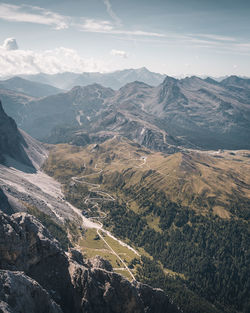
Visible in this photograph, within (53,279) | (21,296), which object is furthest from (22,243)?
(21,296)

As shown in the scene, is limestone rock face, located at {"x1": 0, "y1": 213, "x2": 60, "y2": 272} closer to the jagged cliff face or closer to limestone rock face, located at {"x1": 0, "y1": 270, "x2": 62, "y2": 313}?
the jagged cliff face

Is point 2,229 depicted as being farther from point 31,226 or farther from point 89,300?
point 89,300

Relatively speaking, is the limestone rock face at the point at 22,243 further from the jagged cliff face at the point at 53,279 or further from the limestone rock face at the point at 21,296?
the limestone rock face at the point at 21,296

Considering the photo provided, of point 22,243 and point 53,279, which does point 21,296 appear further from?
point 53,279

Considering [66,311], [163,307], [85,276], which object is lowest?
[163,307]

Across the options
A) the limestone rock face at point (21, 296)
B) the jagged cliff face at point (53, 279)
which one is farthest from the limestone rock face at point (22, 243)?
the limestone rock face at point (21, 296)

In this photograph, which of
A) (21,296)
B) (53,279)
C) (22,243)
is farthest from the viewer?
(53,279)

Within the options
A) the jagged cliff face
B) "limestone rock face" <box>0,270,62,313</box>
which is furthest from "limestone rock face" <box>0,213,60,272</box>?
"limestone rock face" <box>0,270,62,313</box>

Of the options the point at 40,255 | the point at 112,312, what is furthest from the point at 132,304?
the point at 40,255

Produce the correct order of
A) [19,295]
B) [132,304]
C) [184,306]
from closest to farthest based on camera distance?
[19,295] → [132,304] → [184,306]
